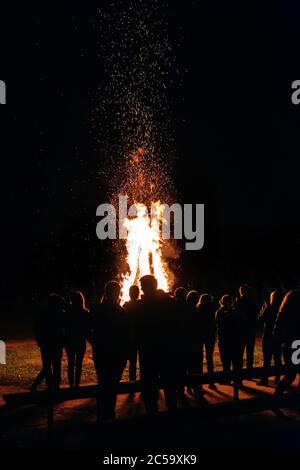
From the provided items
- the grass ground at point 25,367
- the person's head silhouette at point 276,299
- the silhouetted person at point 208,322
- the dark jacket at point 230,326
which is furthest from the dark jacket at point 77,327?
the person's head silhouette at point 276,299

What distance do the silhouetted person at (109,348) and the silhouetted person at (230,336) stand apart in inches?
139

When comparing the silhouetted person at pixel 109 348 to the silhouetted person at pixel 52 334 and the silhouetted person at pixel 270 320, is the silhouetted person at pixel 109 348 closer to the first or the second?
the silhouetted person at pixel 52 334

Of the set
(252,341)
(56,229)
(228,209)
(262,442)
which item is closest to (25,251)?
(56,229)

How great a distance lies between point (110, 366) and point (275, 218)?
59715 millimetres

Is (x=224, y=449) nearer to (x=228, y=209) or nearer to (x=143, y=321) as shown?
(x=143, y=321)

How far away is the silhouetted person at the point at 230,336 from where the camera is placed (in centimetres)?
1153

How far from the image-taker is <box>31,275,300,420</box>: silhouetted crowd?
8.36 meters

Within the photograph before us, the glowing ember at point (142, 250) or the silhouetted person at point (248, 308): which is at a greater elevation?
the glowing ember at point (142, 250)

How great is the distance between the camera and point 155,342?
27.3 feet

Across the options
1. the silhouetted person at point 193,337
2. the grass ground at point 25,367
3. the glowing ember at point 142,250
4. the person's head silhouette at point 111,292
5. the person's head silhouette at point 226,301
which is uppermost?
the glowing ember at point 142,250

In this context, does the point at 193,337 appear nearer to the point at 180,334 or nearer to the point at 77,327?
the point at 77,327

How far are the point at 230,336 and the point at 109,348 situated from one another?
12.7ft
